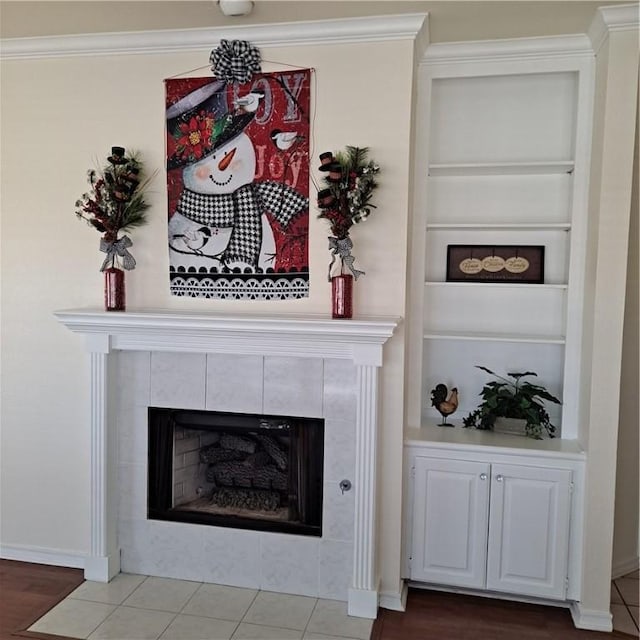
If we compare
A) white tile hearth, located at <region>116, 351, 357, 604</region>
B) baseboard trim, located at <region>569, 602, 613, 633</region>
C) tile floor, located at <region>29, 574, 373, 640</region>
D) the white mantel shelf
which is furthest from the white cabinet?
the white mantel shelf

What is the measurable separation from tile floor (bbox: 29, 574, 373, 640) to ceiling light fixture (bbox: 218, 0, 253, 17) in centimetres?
268

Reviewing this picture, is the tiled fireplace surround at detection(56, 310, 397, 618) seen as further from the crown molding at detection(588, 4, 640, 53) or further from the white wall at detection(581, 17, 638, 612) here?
the crown molding at detection(588, 4, 640, 53)

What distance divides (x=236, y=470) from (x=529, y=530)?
1.46m

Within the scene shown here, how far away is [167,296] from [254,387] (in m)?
0.64

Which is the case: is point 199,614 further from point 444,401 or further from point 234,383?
point 444,401

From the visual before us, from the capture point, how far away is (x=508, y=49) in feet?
9.17

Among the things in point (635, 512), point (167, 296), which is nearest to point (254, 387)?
point (167, 296)

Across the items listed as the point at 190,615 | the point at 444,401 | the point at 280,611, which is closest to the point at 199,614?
the point at 190,615

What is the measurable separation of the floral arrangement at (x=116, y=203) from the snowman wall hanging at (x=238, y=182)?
0.16 meters

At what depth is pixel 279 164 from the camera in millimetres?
2805

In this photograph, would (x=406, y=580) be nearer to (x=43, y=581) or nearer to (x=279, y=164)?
(x=43, y=581)

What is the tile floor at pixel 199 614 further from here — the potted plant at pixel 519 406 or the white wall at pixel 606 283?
the potted plant at pixel 519 406

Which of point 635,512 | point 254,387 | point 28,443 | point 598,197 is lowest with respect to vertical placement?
point 635,512

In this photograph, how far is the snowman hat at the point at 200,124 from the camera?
2848 millimetres
